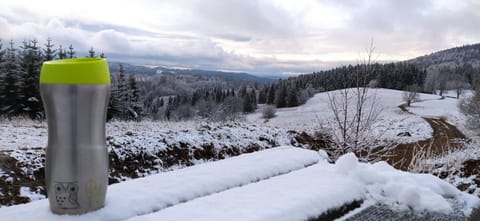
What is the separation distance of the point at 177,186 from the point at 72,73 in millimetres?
1039

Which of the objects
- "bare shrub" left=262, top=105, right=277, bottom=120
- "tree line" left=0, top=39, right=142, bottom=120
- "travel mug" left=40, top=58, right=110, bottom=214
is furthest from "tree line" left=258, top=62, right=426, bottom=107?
"travel mug" left=40, top=58, right=110, bottom=214

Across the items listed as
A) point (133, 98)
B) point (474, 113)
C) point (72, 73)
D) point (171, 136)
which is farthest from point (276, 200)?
point (474, 113)

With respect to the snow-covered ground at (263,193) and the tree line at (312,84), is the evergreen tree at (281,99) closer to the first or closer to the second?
the tree line at (312,84)

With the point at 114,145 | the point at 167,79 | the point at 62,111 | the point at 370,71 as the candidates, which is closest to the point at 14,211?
the point at 62,111

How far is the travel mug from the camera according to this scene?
7.03 feet

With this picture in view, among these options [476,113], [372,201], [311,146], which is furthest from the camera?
[476,113]

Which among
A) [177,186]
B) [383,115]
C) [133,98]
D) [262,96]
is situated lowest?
[262,96]

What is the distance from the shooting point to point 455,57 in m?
113

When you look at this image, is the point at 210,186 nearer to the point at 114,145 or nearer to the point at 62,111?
the point at 62,111

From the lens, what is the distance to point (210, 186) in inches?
106

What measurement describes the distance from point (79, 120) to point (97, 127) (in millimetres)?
119

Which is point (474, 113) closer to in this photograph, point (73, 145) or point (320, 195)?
point (320, 195)

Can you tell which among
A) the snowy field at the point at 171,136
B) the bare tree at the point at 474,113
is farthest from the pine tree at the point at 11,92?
the bare tree at the point at 474,113

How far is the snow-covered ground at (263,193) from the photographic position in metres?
2.20
